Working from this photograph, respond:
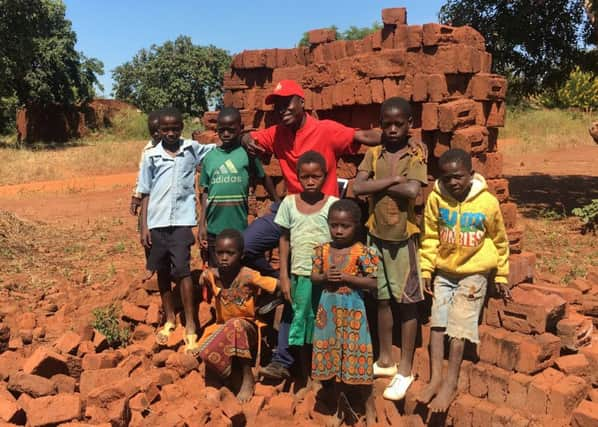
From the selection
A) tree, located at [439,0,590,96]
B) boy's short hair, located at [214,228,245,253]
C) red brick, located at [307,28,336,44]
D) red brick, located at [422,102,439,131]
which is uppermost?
tree, located at [439,0,590,96]

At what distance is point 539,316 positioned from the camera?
3.38 m

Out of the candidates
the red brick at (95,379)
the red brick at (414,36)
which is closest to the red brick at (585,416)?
the red brick at (414,36)

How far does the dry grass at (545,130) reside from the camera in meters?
19.4

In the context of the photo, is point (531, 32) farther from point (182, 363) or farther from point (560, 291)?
point (182, 363)

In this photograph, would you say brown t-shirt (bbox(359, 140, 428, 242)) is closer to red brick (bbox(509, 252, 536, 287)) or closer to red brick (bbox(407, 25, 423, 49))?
red brick (bbox(509, 252, 536, 287))

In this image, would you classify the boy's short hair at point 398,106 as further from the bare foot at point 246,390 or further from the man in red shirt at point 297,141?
the bare foot at point 246,390

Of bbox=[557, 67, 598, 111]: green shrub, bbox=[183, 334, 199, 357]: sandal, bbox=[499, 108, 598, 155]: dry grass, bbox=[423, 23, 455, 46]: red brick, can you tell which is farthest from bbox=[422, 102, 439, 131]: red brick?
bbox=[557, 67, 598, 111]: green shrub

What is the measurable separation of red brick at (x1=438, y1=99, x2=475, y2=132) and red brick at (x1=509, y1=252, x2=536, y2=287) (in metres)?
0.98

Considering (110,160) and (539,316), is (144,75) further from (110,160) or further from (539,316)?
(539,316)

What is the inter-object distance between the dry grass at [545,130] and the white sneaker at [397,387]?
16.2m

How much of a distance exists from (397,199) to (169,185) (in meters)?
1.66

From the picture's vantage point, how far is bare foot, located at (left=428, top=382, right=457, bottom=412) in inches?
124

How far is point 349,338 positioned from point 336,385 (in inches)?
20.4

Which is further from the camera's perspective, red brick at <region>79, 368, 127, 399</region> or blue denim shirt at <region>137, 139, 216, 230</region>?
blue denim shirt at <region>137, 139, 216, 230</region>
